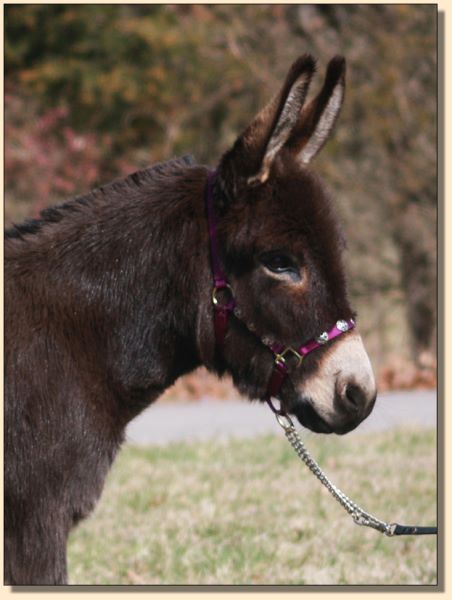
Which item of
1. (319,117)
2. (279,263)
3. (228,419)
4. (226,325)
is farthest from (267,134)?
(228,419)

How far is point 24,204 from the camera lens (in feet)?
46.0

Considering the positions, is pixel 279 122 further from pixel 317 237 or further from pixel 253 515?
pixel 253 515

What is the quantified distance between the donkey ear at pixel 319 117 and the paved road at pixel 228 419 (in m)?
5.34

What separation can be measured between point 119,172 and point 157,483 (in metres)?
8.25

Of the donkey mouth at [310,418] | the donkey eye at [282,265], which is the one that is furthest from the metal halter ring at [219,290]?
the donkey mouth at [310,418]

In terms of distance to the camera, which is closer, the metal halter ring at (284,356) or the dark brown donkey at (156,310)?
the dark brown donkey at (156,310)

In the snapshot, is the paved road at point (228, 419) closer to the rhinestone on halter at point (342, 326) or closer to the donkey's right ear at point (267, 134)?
the rhinestone on halter at point (342, 326)

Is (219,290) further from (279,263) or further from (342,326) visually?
(342,326)

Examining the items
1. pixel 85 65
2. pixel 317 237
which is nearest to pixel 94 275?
pixel 317 237

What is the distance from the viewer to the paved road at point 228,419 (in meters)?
9.35

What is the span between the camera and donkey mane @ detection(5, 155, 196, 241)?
11.6 ft

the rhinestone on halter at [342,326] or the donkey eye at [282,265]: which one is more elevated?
the donkey eye at [282,265]

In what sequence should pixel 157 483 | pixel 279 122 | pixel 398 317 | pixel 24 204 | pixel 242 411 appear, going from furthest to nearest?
pixel 398 317 → pixel 24 204 → pixel 242 411 → pixel 157 483 → pixel 279 122

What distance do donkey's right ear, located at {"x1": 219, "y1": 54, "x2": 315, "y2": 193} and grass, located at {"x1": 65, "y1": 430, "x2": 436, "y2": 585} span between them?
89.2 inches
